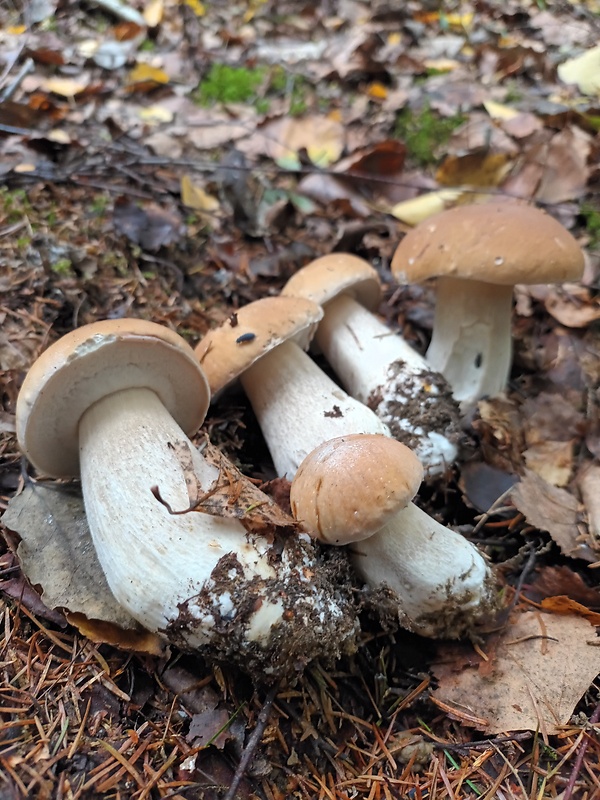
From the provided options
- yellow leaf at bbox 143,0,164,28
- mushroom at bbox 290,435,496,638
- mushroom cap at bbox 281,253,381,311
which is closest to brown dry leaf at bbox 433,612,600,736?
mushroom at bbox 290,435,496,638

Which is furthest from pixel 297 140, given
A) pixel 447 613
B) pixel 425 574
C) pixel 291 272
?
pixel 447 613

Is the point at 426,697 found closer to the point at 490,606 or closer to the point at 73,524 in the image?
the point at 490,606

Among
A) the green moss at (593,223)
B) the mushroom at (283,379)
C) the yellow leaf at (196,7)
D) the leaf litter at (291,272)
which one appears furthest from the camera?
the yellow leaf at (196,7)

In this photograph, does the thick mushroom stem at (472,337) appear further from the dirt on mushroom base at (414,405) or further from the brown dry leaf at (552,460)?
the brown dry leaf at (552,460)

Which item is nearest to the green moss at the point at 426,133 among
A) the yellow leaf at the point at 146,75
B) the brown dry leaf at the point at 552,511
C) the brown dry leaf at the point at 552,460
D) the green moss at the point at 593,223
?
the green moss at the point at 593,223

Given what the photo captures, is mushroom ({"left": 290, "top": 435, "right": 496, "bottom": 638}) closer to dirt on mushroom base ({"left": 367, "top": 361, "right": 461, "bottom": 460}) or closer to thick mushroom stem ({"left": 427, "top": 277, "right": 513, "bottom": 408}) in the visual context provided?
dirt on mushroom base ({"left": 367, "top": 361, "right": 461, "bottom": 460})

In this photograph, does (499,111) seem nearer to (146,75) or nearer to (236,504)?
(146,75)

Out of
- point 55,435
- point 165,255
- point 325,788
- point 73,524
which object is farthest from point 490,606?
point 165,255
